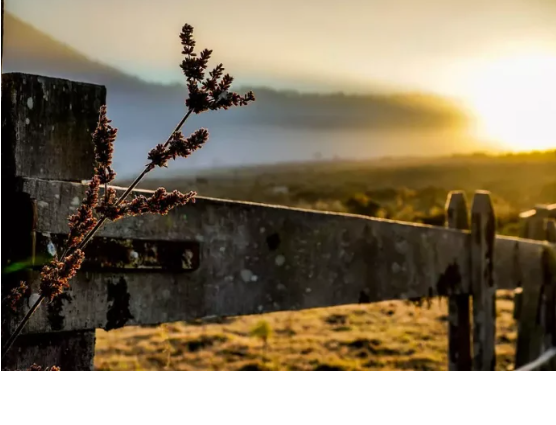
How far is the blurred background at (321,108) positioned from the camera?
65.1 inches

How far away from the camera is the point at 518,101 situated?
6.19 ft

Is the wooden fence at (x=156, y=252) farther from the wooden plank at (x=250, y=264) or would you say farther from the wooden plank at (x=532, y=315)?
the wooden plank at (x=532, y=315)

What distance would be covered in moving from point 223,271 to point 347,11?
95 cm

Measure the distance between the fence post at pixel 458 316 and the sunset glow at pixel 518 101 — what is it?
0.90ft

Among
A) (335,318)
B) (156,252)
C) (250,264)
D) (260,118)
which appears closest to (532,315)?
(335,318)

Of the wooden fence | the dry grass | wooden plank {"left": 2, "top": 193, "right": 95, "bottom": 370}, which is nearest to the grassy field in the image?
the dry grass

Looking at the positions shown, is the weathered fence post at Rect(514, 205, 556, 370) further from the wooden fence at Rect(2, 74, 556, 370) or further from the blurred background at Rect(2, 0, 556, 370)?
the wooden fence at Rect(2, 74, 556, 370)

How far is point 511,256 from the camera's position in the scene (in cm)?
223

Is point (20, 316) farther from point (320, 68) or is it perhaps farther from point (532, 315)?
point (532, 315)

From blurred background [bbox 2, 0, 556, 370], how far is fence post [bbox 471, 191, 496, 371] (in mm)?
106

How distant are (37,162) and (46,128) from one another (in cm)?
7

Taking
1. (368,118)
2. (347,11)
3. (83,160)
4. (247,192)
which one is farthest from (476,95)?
(83,160)

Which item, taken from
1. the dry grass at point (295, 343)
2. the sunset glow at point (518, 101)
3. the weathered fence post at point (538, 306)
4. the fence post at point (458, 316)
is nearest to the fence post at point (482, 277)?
the fence post at point (458, 316)

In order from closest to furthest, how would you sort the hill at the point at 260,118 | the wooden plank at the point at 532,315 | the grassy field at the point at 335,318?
the hill at the point at 260,118, the grassy field at the point at 335,318, the wooden plank at the point at 532,315
